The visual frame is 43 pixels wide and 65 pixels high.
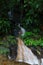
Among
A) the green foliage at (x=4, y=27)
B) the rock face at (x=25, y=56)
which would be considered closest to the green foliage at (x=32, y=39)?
the rock face at (x=25, y=56)

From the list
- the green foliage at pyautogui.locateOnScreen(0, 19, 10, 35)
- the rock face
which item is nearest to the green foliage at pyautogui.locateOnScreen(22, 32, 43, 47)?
the rock face

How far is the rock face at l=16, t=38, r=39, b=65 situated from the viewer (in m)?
8.30

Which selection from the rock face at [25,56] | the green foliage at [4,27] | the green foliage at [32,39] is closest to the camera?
the rock face at [25,56]

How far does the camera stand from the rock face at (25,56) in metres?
8.30

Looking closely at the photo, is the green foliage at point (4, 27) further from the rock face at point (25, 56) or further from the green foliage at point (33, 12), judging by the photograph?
the rock face at point (25, 56)

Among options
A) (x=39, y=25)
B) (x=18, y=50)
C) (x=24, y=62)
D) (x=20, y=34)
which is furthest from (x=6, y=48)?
(x=39, y=25)

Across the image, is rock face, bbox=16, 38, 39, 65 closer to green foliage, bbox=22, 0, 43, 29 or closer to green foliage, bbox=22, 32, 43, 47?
green foliage, bbox=22, 32, 43, 47

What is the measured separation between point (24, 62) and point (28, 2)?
16.4ft

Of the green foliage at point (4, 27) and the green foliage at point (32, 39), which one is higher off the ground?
the green foliage at point (4, 27)

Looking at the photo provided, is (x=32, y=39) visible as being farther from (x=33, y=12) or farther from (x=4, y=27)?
(x=33, y=12)

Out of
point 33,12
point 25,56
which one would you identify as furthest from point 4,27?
point 25,56

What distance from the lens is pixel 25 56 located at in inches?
345

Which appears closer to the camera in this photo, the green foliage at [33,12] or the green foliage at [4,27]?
the green foliage at [4,27]

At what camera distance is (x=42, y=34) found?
38.2 feet
